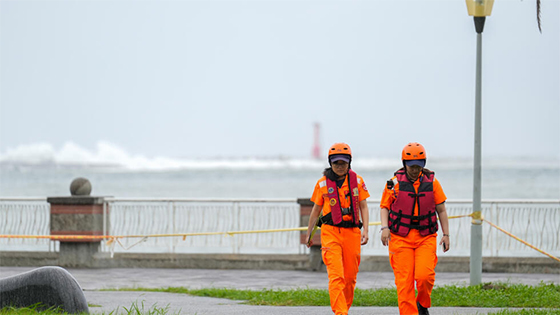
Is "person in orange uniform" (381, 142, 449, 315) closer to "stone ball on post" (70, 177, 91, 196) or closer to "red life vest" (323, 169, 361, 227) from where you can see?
"red life vest" (323, 169, 361, 227)

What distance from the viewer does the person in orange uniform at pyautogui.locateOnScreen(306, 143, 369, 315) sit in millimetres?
7914

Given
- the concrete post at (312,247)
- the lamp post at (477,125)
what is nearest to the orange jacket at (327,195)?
the lamp post at (477,125)

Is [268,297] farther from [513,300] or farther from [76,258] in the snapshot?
[76,258]

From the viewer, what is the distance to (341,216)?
7.93 m

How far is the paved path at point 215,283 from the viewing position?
9.55 metres

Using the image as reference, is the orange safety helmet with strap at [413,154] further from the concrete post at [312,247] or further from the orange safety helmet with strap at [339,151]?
the concrete post at [312,247]

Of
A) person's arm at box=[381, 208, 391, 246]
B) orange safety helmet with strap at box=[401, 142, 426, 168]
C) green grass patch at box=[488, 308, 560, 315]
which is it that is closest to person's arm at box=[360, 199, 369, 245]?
person's arm at box=[381, 208, 391, 246]

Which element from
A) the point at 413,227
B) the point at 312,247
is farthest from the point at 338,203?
the point at 312,247

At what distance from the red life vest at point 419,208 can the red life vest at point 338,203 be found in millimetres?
425

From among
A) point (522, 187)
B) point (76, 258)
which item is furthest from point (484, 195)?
point (76, 258)

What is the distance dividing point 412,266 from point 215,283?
6002mm

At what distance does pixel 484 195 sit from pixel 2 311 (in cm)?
5244

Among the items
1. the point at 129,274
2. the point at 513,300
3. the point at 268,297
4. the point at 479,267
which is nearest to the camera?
the point at 513,300

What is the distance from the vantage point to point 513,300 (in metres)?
10.0
